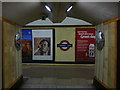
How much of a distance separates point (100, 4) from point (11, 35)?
3.08m

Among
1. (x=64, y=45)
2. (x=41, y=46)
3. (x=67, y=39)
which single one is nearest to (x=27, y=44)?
(x=41, y=46)

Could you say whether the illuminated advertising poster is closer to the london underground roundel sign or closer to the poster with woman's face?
the poster with woman's face

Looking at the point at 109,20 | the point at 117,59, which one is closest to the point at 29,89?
the point at 117,59

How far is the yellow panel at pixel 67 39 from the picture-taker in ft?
32.7

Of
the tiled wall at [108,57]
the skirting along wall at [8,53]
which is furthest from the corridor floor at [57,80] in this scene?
the tiled wall at [108,57]

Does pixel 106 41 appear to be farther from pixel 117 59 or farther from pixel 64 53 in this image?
pixel 64 53

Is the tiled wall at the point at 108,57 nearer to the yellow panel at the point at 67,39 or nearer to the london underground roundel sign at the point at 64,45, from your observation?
the yellow panel at the point at 67,39

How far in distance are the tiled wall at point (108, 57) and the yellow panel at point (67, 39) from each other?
5.06m

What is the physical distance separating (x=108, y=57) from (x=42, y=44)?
6.85m

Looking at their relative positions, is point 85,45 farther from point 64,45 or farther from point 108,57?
point 108,57

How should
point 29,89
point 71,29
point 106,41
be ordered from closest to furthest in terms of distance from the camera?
1. point 106,41
2. point 29,89
3. point 71,29

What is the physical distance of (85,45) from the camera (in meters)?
9.98

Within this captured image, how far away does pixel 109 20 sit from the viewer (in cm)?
408

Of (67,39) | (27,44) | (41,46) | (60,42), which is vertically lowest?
(41,46)
